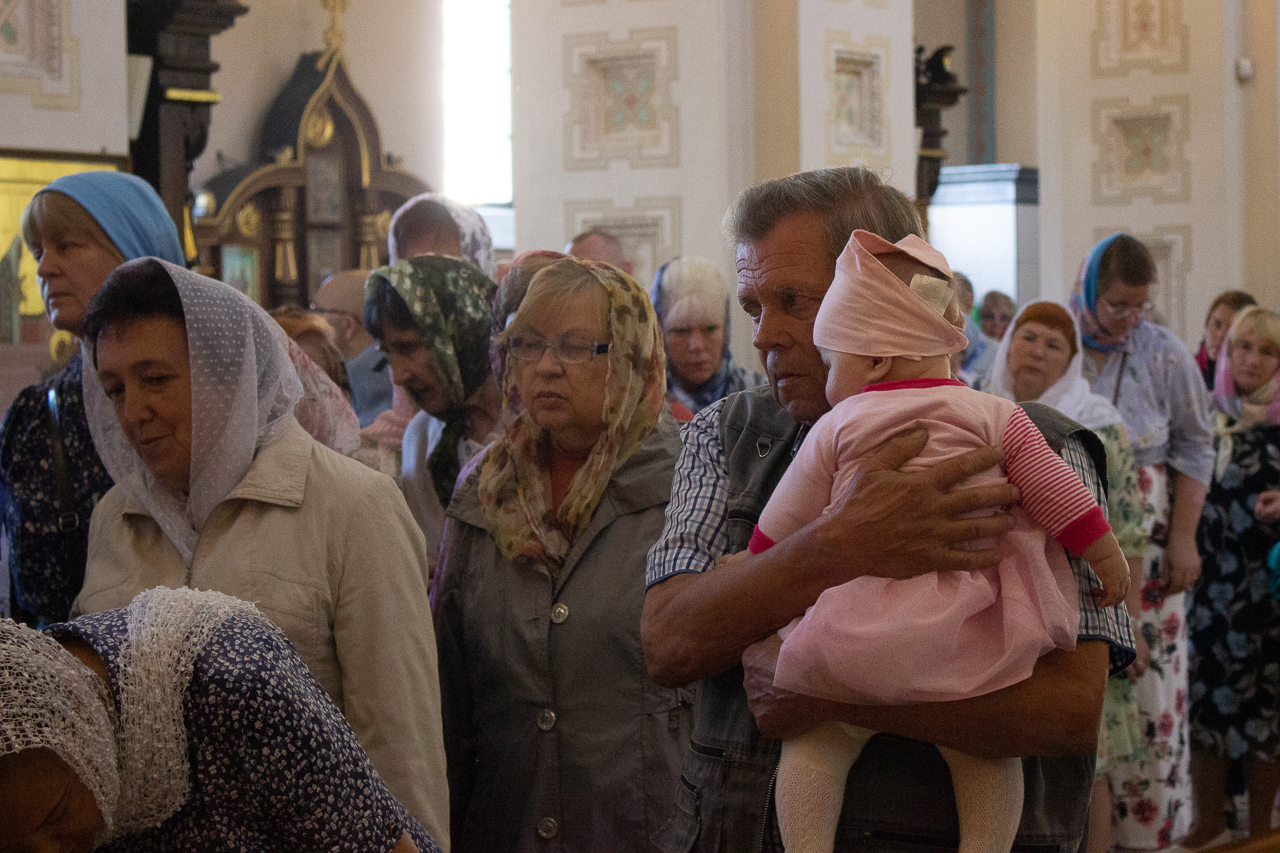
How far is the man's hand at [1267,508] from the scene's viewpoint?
17.3 ft

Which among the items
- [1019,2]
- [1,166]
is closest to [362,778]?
[1,166]

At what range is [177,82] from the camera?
24.1ft

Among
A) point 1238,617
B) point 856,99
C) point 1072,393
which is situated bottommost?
point 1238,617

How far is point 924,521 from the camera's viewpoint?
1.70 metres

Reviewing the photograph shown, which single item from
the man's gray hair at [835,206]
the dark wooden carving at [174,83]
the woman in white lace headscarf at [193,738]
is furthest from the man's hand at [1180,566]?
the dark wooden carving at [174,83]

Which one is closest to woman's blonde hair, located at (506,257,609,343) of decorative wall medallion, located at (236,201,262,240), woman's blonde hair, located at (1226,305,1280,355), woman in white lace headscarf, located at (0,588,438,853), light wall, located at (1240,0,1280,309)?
woman in white lace headscarf, located at (0,588,438,853)

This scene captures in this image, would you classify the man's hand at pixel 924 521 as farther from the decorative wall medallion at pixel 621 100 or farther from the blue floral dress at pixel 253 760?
the decorative wall medallion at pixel 621 100

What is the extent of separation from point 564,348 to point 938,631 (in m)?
1.32

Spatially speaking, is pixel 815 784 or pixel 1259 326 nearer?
pixel 815 784

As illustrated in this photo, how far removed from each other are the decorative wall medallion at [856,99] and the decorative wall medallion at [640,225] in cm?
79

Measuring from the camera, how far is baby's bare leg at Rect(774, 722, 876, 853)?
68.4 inches

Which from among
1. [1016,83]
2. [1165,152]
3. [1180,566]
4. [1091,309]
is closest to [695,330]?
[1091,309]

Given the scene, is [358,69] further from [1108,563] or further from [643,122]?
[1108,563]

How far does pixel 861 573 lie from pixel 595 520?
3.34ft
